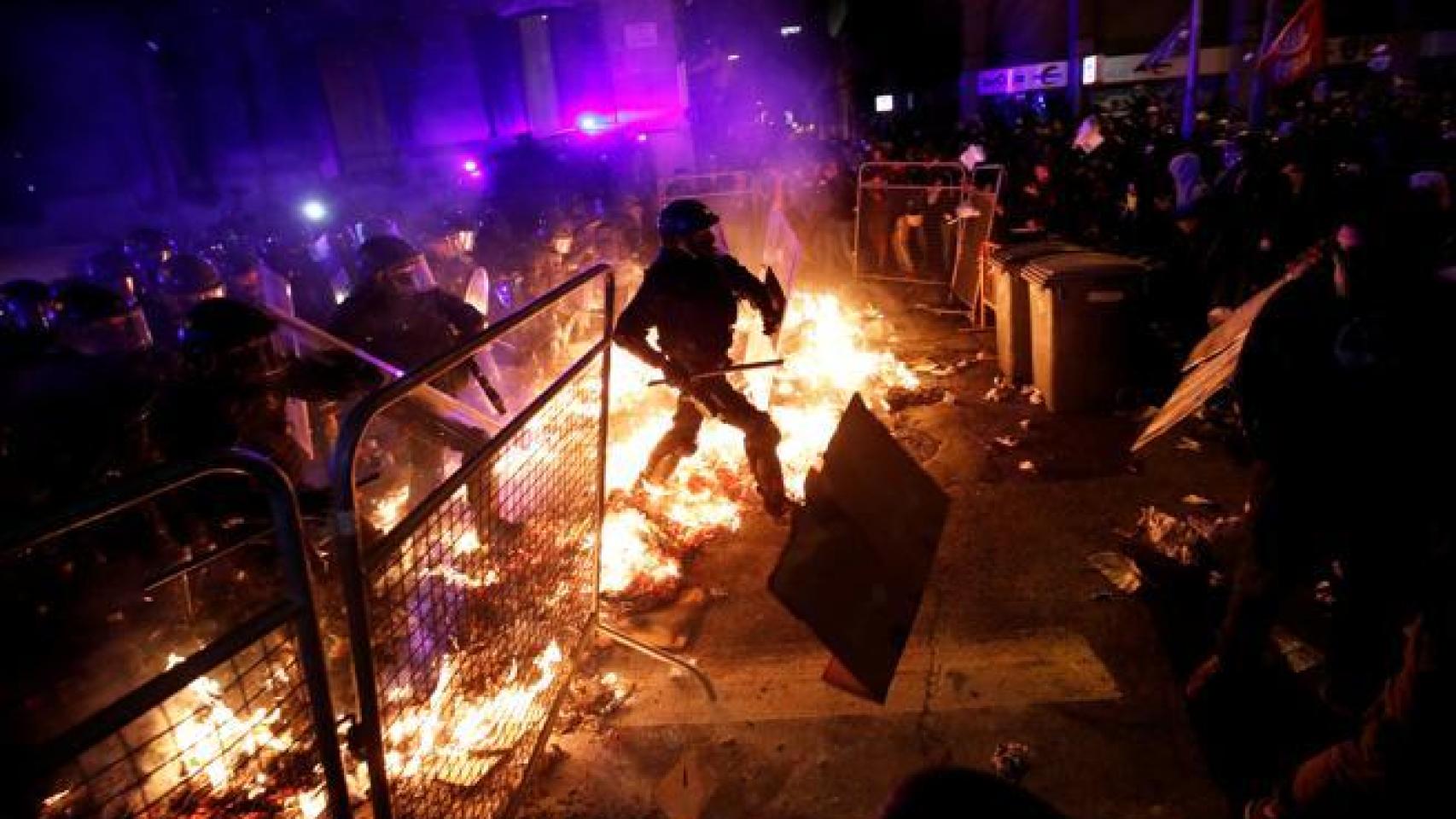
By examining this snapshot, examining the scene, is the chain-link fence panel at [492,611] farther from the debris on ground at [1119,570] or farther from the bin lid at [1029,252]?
the bin lid at [1029,252]

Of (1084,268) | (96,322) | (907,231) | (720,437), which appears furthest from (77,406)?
(907,231)

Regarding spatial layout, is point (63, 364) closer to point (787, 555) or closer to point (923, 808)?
point (787, 555)

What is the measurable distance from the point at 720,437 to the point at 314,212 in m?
13.7

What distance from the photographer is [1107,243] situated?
10203mm

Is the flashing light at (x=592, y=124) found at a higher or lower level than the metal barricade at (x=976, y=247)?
higher

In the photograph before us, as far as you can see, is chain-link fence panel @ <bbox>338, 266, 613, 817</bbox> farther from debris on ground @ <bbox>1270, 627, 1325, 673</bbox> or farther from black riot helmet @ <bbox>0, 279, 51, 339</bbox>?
black riot helmet @ <bbox>0, 279, 51, 339</bbox>

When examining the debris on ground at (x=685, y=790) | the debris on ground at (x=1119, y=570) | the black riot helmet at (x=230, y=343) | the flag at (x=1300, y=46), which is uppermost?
the flag at (x=1300, y=46)

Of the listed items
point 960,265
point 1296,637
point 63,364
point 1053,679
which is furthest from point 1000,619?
point 960,265

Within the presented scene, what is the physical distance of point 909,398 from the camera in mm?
8023

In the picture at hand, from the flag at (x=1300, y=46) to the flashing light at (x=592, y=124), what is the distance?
36.4 ft

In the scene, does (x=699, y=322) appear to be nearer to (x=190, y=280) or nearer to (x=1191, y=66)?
(x=190, y=280)

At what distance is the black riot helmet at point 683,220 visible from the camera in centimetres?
554

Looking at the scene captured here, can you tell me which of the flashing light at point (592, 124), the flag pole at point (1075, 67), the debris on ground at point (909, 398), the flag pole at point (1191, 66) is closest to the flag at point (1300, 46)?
the flag pole at point (1191, 66)

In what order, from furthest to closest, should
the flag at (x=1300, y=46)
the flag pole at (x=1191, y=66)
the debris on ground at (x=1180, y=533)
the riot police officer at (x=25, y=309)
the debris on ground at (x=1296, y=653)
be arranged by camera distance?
the flag pole at (x=1191, y=66), the flag at (x=1300, y=46), the riot police officer at (x=25, y=309), the debris on ground at (x=1180, y=533), the debris on ground at (x=1296, y=653)
